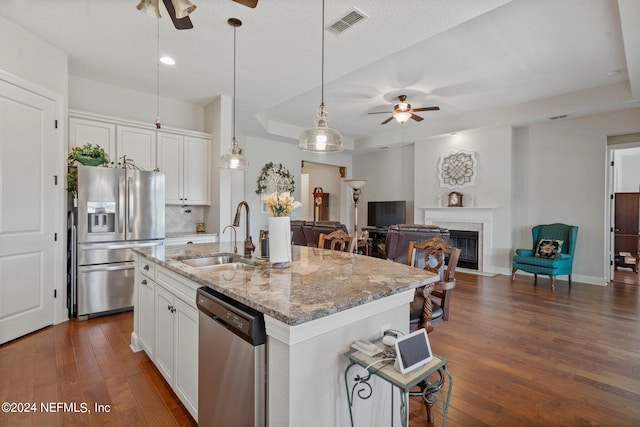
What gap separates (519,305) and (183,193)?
16.2 ft

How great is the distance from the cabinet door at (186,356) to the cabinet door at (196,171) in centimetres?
306

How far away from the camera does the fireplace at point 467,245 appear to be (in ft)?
20.4

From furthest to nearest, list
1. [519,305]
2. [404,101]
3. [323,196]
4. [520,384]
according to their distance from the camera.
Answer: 1. [323,196]
2. [404,101]
3. [519,305]
4. [520,384]

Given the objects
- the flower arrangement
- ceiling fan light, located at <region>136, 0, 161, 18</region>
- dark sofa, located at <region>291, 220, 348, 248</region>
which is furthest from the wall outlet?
dark sofa, located at <region>291, 220, 348, 248</region>

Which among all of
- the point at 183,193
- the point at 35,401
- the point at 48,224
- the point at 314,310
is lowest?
the point at 35,401

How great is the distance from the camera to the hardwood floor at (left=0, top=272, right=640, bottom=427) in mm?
1851

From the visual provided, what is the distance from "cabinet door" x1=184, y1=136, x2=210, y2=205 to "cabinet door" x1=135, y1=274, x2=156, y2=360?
7.24ft

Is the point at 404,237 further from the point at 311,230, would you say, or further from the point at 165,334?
the point at 165,334

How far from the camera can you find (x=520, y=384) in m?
2.18

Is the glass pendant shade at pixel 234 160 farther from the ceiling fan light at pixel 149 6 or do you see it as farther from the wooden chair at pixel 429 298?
the wooden chair at pixel 429 298

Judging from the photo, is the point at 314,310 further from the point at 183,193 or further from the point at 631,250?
the point at 631,250

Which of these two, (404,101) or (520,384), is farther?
(404,101)

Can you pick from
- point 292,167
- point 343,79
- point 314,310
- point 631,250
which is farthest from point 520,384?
point 631,250

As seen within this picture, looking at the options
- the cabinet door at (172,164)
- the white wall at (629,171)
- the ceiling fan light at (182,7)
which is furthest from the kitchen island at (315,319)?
the white wall at (629,171)
